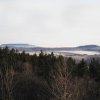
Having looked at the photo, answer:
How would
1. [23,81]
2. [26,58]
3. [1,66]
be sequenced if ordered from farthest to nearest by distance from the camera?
[26,58] → [1,66] → [23,81]

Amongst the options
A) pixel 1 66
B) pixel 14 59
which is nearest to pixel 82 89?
pixel 1 66

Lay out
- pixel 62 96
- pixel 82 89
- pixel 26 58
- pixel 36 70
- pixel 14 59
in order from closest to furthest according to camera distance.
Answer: pixel 62 96 < pixel 82 89 < pixel 36 70 < pixel 14 59 < pixel 26 58

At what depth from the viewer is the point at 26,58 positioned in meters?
95.6

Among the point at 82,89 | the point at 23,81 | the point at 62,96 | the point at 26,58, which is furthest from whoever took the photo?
the point at 26,58

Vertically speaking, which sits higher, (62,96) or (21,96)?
(62,96)

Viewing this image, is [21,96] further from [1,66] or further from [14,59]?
[14,59]

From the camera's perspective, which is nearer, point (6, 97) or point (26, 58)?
point (6, 97)

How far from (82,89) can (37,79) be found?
48.9 feet

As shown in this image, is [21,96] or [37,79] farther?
[37,79]

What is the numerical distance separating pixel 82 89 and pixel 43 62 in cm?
3120

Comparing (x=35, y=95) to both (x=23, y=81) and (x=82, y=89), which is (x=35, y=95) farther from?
(x=82, y=89)

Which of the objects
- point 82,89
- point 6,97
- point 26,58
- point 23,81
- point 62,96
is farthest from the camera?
point 26,58

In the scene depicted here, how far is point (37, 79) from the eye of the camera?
225 ft

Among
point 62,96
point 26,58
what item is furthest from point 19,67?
point 62,96
